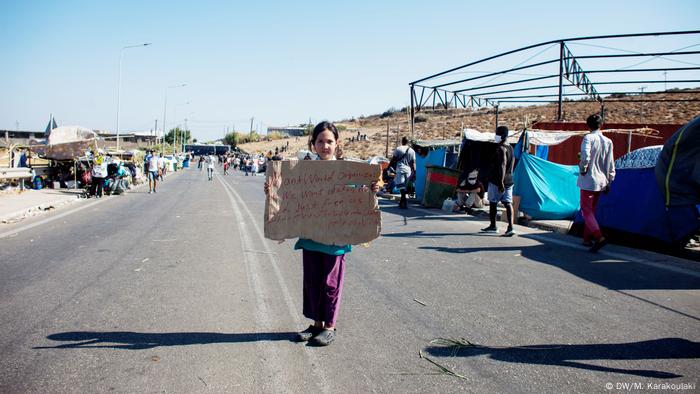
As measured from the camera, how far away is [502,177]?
9.30m

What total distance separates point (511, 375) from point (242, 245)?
597 cm

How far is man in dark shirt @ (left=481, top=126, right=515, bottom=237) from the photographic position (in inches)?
366

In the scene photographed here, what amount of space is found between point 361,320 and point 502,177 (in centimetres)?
570

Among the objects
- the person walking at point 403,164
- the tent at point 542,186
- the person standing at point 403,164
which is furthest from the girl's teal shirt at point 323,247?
the person standing at point 403,164

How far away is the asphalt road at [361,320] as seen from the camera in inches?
131

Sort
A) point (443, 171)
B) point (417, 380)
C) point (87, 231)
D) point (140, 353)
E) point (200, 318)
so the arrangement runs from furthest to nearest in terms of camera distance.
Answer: point (443, 171) < point (87, 231) < point (200, 318) < point (140, 353) < point (417, 380)

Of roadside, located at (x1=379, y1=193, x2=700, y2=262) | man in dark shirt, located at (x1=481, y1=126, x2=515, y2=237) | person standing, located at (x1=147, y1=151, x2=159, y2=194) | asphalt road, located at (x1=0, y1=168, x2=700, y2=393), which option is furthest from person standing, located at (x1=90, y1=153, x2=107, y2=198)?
man in dark shirt, located at (x1=481, y1=126, x2=515, y2=237)

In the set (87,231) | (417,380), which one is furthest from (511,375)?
(87,231)

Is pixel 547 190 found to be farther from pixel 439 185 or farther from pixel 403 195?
pixel 403 195

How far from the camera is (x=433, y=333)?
4156 millimetres

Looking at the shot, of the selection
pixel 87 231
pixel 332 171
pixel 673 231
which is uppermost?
pixel 332 171

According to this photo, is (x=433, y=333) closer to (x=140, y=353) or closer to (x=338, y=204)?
(x=338, y=204)

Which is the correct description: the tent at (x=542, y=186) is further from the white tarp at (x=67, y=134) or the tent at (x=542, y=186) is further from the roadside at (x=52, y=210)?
the white tarp at (x=67, y=134)

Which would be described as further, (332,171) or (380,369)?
(332,171)
